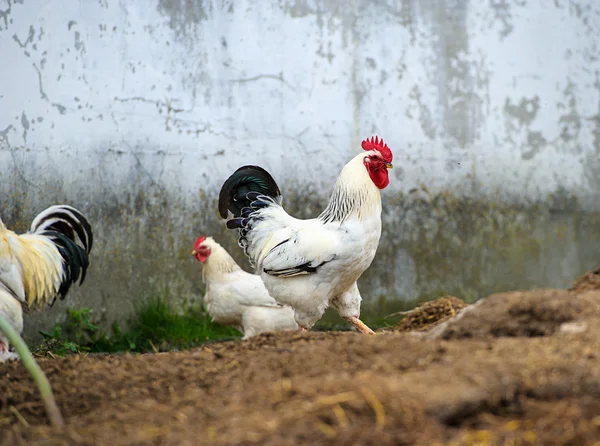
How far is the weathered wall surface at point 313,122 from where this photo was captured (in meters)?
6.73

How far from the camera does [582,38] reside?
815cm

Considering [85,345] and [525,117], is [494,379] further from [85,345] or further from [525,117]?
[525,117]

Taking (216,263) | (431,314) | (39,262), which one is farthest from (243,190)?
(431,314)

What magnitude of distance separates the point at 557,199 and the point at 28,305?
6.05 metres

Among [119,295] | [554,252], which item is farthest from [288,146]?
[554,252]

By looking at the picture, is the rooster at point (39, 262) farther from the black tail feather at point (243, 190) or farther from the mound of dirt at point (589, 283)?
the mound of dirt at point (589, 283)

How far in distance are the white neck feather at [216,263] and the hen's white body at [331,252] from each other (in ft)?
3.91

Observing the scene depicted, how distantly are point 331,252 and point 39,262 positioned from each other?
2.35 m

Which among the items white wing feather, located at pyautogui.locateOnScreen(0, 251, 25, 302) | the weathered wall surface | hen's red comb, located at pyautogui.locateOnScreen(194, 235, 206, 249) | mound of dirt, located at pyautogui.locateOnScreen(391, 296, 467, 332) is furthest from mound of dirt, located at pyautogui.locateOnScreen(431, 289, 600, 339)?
the weathered wall surface

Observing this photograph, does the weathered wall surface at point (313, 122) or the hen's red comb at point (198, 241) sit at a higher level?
the weathered wall surface at point (313, 122)

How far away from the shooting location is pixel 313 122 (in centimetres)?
741

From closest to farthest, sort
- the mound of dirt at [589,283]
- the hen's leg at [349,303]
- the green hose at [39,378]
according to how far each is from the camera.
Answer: the green hose at [39,378], the mound of dirt at [589,283], the hen's leg at [349,303]

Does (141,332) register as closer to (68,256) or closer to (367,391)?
(68,256)

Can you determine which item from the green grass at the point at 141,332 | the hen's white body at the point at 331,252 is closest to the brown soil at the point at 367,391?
the hen's white body at the point at 331,252
